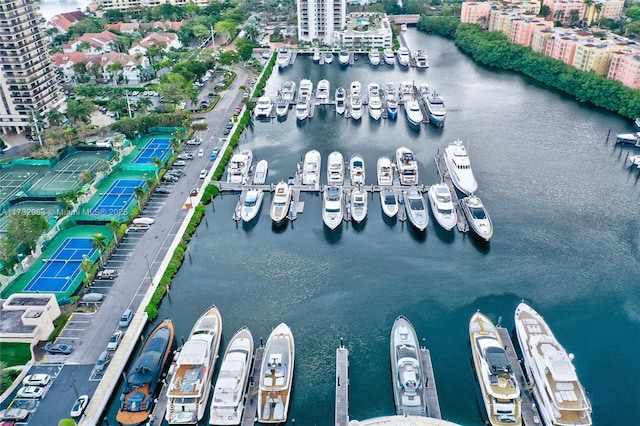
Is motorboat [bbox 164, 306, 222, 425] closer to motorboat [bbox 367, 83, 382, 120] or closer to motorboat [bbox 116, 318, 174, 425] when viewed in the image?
motorboat [bbox 116, 318, 174, 425]

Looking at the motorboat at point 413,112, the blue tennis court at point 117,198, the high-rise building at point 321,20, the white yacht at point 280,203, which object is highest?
the high-rise building at point 321,20

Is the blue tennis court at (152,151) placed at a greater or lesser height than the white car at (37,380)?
greater

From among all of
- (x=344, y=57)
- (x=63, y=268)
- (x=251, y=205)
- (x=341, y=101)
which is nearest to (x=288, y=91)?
(x=341, y=101)

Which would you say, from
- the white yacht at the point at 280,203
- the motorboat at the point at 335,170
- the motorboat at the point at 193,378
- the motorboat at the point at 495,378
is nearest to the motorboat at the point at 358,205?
the motorboat at the point at 335,170

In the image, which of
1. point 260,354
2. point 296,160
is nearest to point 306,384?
point 260,354

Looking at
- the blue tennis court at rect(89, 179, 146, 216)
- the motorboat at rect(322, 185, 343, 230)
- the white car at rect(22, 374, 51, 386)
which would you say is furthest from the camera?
the blue tennis court at rect(89, 179, 146, 216)

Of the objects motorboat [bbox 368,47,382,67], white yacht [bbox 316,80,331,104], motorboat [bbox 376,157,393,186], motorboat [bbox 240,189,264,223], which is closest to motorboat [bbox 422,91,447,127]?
white yacht [bbox 316,80,331,104]

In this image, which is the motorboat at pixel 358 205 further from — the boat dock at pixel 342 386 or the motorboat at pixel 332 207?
the boat dock at pixel 342 386
